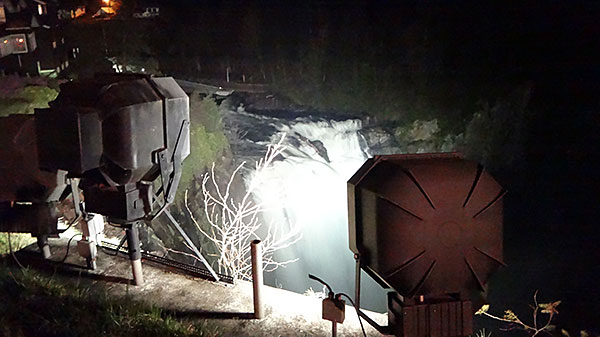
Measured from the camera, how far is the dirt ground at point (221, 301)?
18.1ft

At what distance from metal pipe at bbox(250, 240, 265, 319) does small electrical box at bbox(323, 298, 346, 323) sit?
52.6 inches

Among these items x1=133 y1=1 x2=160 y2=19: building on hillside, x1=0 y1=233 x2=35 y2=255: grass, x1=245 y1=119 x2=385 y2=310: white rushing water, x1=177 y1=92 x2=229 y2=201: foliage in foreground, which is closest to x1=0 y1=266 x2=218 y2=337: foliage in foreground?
x1=0 y1=233 x2=35 y2=255: grass

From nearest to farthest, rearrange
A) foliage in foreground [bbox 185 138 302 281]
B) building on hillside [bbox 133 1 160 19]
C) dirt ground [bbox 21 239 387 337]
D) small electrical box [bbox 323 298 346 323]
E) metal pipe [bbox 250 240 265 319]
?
small electrical box [bbox 323 298 346 323]
metal pipe [bbox 250 240 265 319]
dirt ground [bbox 21 239 387 337]
foliage in foreground [bbox 185 138 302 281]
building on hillside [bbox 133 1 160 19]

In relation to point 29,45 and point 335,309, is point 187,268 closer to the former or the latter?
point 335,309

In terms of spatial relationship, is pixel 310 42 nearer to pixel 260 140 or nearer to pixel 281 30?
pixel 281 30

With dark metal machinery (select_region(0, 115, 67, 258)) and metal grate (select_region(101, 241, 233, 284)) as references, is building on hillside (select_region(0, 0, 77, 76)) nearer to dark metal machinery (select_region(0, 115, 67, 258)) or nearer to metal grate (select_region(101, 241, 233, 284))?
dark metal machinery (select_region(0, 115, 67, 258))

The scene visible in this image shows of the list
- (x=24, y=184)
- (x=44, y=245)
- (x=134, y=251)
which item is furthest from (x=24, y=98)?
(x=134, y=251)

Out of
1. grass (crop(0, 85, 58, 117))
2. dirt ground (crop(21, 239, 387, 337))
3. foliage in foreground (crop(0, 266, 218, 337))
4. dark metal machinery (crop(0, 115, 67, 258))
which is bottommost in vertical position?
dirt ground (crop(21, 239, 387, 337))

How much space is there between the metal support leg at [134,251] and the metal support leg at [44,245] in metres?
1.74

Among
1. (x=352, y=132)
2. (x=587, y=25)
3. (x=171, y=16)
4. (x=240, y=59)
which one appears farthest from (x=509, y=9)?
(x=171, y=16)

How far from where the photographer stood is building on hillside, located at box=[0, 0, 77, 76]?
17.2 meters

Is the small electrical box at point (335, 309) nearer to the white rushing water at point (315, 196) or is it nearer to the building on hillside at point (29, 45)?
the white rushing water at point (315, 196)

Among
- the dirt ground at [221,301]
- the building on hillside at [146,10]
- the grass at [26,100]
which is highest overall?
the building on hillside at [146,10]

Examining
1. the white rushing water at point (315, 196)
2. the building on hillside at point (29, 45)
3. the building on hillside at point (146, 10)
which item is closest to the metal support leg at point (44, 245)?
the white rushing water at point (315, 196)
